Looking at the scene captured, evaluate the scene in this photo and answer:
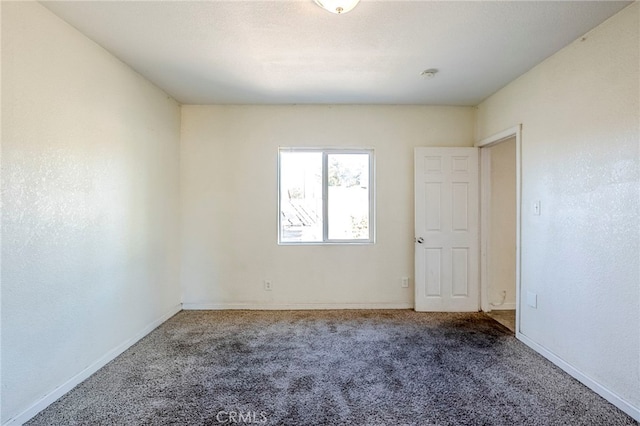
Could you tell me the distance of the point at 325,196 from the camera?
13.0 ft

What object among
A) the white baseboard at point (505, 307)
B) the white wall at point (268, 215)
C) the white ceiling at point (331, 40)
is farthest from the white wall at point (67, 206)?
the white baseboard at point (505, 307)

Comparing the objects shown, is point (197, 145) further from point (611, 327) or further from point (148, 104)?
point (611, 327)

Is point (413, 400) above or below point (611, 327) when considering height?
below

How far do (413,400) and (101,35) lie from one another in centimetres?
338

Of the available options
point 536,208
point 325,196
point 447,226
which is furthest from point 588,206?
point 325,196

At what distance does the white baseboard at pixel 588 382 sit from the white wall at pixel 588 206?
0.02 metres

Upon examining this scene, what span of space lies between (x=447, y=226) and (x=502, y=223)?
0.74 m

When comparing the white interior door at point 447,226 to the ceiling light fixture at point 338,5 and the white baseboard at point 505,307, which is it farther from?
the ceiling light fixture at point 338,5

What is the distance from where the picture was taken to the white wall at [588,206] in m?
1.94

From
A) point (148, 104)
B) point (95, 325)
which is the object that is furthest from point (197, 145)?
point (95, 325)

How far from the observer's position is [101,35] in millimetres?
2297

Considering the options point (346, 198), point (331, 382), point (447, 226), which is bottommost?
point (331, 382)

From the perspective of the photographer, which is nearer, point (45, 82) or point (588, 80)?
point (45, 82)

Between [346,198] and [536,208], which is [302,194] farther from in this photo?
[536,208]
